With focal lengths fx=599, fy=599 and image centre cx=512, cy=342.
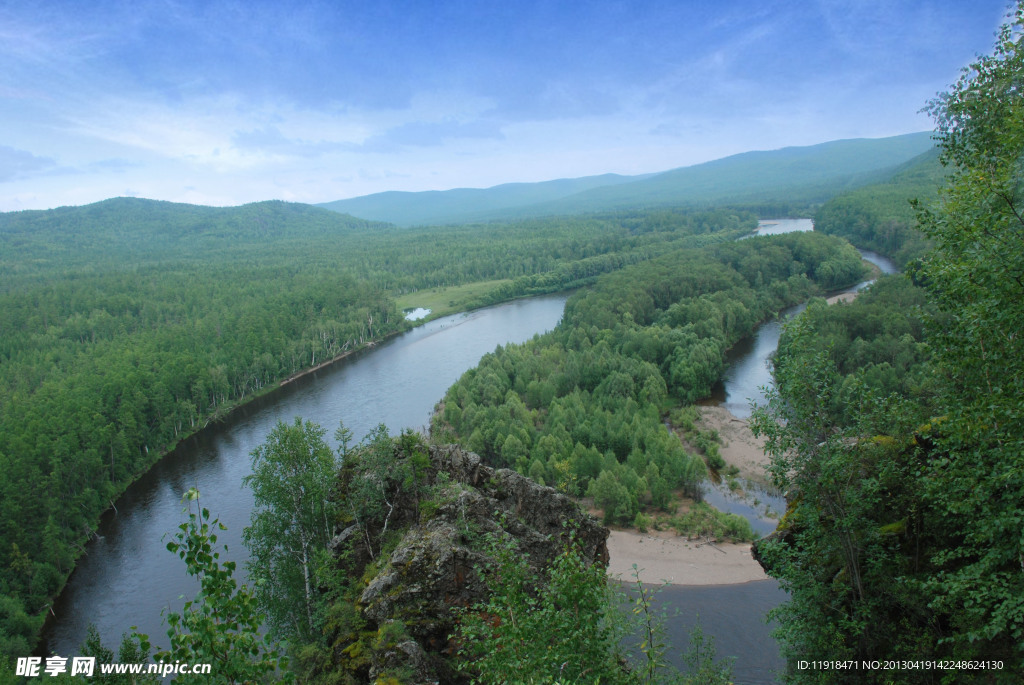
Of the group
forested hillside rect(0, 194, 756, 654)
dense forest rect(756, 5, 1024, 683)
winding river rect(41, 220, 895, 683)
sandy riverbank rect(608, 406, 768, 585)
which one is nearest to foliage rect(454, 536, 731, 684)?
dense forest rect(756, 5, 1024, 683)

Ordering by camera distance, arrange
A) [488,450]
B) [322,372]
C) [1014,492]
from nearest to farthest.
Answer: [1014,492], [488,450], [322,372]

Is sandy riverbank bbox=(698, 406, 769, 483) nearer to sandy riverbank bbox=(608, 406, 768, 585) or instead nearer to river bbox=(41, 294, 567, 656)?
sandy riverbank bbox=(608, 406, 768, 585)

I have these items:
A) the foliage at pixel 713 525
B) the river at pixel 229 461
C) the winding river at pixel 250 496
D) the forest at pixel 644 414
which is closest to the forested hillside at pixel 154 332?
the forest at pixel 644 414

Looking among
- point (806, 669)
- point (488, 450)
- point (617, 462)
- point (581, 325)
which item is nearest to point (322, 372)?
point (581, 325)

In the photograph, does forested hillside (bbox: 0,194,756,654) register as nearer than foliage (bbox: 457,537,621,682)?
No

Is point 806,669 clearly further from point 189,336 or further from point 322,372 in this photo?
point 189,336

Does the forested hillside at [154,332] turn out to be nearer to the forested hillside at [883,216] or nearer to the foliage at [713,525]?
the forested hillside at [883,216]

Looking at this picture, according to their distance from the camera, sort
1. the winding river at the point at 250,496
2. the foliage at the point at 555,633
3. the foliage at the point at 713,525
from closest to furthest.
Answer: the foliage at the point at 555,633
the winding river at the point at 250,496
the foliage at the point at 713,525
